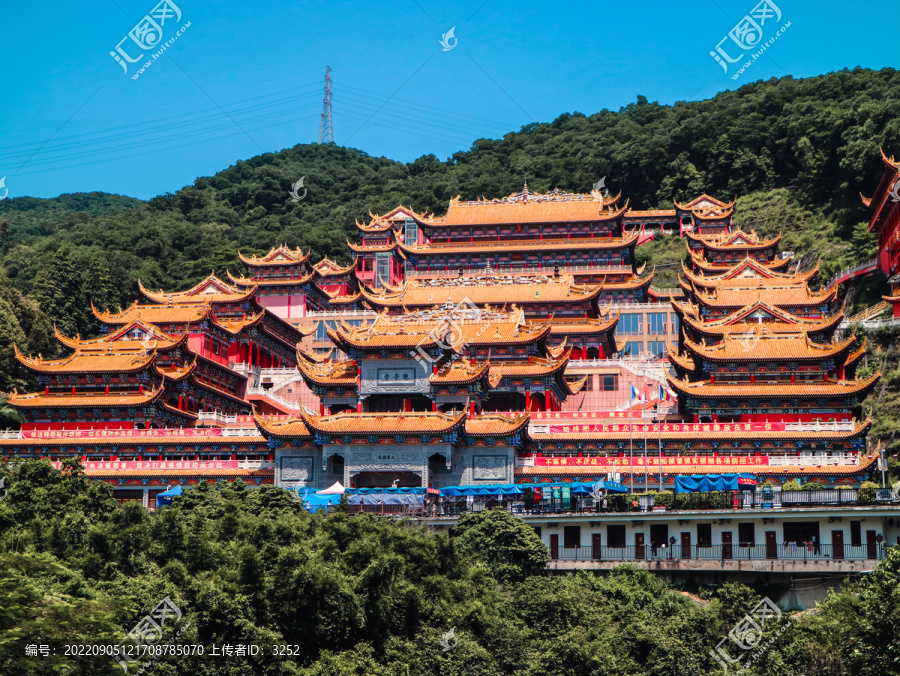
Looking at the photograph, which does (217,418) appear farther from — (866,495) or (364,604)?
(866,495)

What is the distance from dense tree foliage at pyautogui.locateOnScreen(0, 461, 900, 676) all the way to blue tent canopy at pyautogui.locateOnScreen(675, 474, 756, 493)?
6.82 m

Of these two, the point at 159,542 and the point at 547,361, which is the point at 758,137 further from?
the point at 159,542

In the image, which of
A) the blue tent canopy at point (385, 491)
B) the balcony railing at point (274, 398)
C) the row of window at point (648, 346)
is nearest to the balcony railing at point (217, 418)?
the balcony railing at point (274, 398)

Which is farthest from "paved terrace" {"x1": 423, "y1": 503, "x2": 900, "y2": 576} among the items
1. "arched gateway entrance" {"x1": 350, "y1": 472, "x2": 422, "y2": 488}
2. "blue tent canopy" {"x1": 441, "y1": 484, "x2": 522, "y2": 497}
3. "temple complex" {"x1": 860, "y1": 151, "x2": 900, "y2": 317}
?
"temple complex" {"x1": 860, "y1": 151, "x2": 900, "y2": 317}

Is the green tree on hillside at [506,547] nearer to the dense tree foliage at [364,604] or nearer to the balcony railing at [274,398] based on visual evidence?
the dense tree foliage at [364,604]

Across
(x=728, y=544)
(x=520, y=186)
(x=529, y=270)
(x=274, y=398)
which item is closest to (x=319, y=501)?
(x=728, y=544)

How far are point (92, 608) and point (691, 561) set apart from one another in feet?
70.6

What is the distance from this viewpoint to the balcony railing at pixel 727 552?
127 feet

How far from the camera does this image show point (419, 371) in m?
55.2

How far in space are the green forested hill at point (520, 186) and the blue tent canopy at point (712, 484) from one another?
4303 centimetres

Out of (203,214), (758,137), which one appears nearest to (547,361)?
(758,137)

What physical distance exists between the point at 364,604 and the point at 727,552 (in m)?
14.6

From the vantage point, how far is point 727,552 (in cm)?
4056

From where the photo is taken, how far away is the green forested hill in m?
91.9
